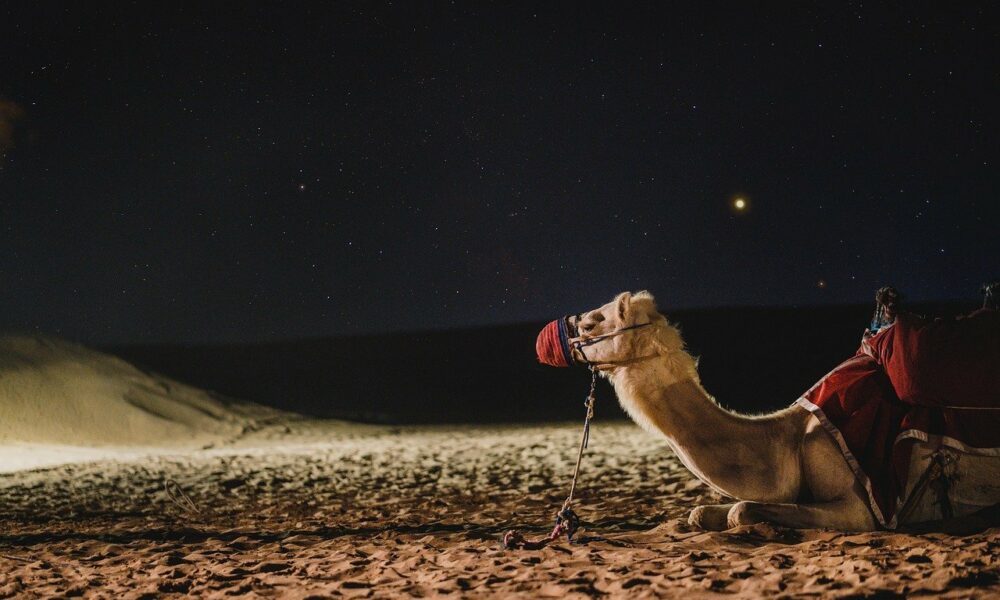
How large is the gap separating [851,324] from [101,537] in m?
31.2

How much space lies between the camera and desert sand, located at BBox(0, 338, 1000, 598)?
3223 millimetres

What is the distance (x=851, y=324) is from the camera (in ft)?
101

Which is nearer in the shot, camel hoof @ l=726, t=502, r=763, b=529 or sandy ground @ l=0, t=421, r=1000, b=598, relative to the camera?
sandy ground @ l=0, t=421, r=1000, b=598

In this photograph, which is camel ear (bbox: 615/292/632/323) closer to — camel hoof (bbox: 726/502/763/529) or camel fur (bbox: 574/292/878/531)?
camel fur (bbox: 574/292/878/531)

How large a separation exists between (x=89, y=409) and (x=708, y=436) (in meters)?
14.2

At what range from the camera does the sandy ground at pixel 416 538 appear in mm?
3182

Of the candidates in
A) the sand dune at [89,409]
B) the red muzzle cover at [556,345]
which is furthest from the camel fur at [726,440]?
the sand dune at [89,409]

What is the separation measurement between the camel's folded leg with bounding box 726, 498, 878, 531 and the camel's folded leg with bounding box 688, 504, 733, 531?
23 centimetres

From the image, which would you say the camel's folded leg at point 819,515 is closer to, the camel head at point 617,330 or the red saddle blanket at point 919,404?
the red saddle blanket at point 919,404

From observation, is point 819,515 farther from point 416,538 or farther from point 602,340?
point 416,538

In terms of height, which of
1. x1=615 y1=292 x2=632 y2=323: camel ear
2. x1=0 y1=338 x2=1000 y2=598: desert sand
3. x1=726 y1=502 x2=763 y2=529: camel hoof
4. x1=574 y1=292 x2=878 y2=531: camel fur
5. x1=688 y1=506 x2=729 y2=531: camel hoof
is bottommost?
x1=0 y1=338 x2=1000 y2=598: desert sand

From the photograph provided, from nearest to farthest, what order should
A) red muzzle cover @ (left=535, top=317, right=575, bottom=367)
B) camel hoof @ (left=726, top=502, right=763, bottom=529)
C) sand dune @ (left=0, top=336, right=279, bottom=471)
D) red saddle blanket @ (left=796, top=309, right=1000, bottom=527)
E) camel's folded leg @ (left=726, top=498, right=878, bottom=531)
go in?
red saddle blanket @ (left=796, top=309, right=1000, bottom=527) < camel's folded leg @ (left=726, top=498, right=878, bottom=531) < camel hoof @ (left=726, top=502, right=763, bottom=529) < red muzzle cover @ (left=535, top=317, right=575, bottom=367) < sand dune @ (left=0, top=336, right=279, bottom=471)

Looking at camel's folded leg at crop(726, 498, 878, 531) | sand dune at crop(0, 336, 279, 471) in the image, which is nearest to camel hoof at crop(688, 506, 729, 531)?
camel's folded leg at crop(726, 498, 878, 531)

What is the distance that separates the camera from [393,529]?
5.40 m
